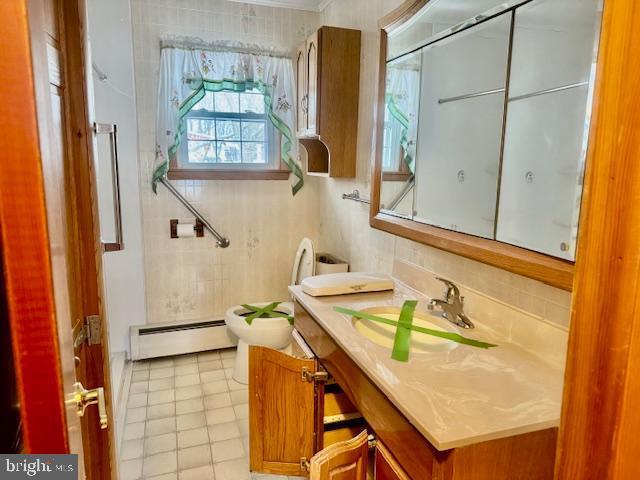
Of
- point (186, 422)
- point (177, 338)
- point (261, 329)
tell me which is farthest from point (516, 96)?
point (177, 338)

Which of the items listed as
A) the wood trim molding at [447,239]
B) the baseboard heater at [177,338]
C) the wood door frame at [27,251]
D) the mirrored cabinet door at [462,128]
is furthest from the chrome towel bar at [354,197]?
the wood door frame at [27,251]

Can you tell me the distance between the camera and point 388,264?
2227 mm

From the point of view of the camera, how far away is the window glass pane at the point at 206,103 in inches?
114

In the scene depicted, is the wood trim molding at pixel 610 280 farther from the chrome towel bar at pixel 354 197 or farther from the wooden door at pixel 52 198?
the chrome towel bar at pixel 354 197

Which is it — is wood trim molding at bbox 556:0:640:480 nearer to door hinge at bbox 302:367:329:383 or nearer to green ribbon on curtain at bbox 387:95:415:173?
door hinge at bbox 302:367:329:383

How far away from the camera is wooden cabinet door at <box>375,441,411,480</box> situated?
3.68 ft

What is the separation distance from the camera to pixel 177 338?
10.1 feet

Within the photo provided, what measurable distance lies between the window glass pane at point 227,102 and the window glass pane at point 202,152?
239 millimetres

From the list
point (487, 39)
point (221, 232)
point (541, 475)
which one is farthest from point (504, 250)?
point (221, 232)

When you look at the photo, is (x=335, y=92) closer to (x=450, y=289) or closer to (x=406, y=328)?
(x=450, y=289)

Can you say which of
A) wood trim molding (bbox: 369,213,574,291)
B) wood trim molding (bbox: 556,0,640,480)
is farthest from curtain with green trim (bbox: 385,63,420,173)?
wood trim molding (bbox: 556,0,640,480)

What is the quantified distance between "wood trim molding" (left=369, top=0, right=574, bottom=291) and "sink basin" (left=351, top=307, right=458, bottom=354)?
0.26 m

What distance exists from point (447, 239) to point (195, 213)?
188cm

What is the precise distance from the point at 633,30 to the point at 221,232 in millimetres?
2800
